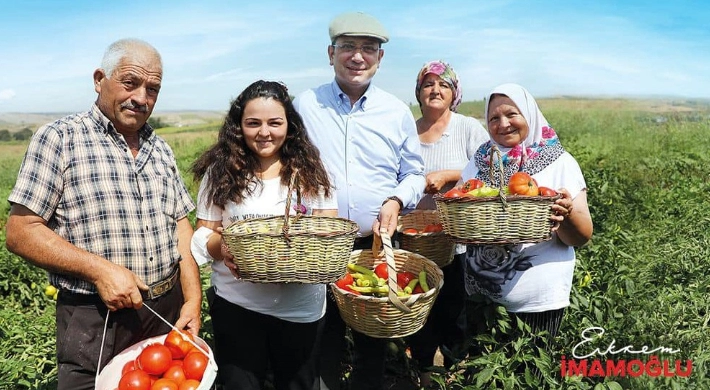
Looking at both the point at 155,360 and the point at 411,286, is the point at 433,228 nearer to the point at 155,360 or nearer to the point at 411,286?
the point at 411,286

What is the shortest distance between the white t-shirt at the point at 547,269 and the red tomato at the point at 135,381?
148 centimetres

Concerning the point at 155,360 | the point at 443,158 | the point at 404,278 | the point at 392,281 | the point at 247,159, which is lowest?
the point at 155,360

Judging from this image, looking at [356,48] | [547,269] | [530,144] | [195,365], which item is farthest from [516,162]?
[195,365]

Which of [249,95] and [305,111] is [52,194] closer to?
[249,95]

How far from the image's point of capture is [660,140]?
9.99 meters

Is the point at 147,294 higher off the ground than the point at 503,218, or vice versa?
the point at 503,218

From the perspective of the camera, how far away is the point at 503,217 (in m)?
2.30

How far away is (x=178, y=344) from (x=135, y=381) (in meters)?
0.21

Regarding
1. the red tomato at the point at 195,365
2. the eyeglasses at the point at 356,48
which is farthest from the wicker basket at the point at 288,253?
the eyeglasses at the point at 356,48

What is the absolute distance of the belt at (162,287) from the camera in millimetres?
2330

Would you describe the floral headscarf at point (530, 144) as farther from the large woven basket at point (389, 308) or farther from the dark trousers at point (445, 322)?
the dark trousers at point (445, 322)

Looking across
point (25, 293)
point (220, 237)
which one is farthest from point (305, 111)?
point (25, 293)

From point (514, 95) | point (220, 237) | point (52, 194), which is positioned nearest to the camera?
point (52, 194)

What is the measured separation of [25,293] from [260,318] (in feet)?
10.3
